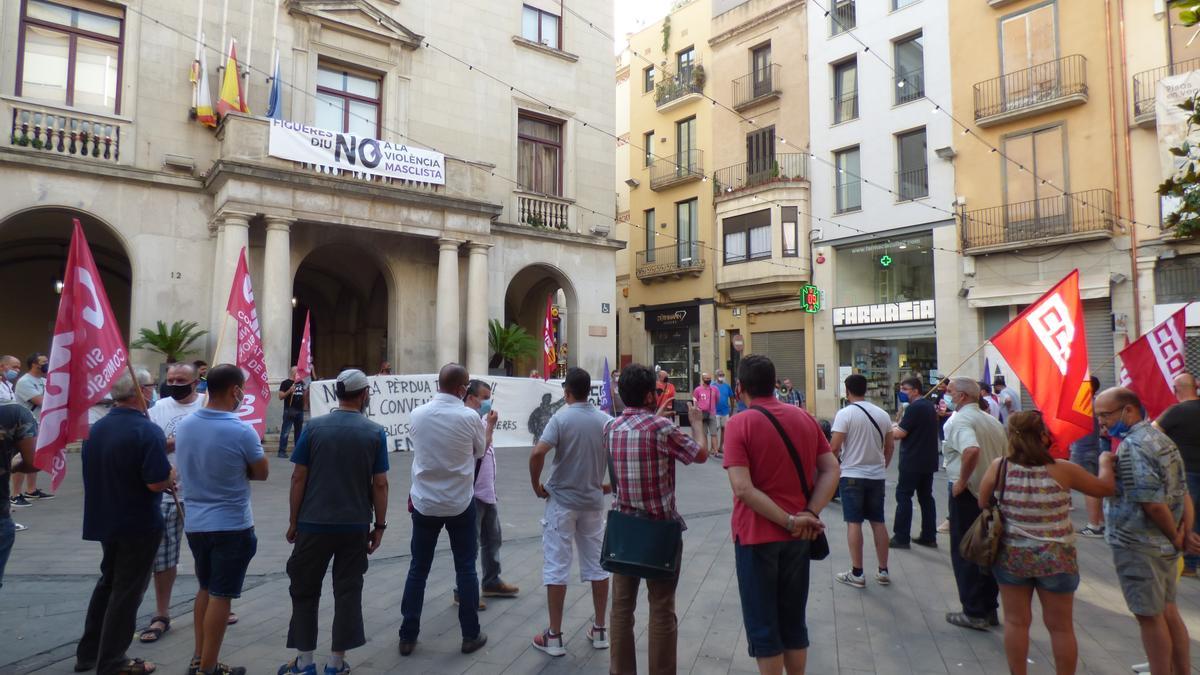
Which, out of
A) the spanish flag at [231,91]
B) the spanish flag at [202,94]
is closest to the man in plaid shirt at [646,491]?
the spanish flag at [231,91]

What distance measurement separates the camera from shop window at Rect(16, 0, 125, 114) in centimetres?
1448

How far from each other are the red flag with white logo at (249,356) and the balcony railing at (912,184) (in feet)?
71.6

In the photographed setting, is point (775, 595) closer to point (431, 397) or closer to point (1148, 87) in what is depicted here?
point (431, 397)

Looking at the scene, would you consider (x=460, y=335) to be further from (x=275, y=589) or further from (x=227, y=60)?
(x=275, y=589)

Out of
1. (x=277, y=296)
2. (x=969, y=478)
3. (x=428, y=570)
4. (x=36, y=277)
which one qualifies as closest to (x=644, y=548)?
(x=428, y=570)

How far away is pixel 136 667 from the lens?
446 centimetres

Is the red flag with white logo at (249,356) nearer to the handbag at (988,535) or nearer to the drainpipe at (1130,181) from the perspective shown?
the handbag at (988,535)

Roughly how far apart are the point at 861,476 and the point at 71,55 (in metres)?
16.9

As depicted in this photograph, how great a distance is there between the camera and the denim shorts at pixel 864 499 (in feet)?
21.8

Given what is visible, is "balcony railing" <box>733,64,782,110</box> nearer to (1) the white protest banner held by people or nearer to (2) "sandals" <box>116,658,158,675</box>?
(1) the white protest banner held by people

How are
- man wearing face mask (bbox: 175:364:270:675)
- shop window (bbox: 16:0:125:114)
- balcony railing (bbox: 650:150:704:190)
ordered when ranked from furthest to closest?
→ 1. balcony railing (bbox: 650:150:704:190)
2. shop window (bbox: 16:0:125:114)
3. man wearing face mask (bbox: 175:364:270:675)

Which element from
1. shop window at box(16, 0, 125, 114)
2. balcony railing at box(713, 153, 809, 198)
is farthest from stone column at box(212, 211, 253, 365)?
balcony railing at box(713, 153, 809, 198)

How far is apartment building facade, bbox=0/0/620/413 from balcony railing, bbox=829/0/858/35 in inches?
366

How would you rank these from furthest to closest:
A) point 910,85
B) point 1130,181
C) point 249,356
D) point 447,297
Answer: point 910,85
point 1130,181
point 447,297
point 249,356
